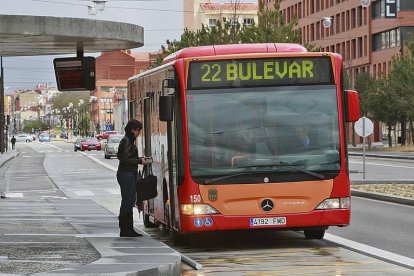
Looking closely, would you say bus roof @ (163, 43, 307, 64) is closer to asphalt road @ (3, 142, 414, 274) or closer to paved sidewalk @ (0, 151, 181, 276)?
paved sidewalk @ (0, 151, 181, 276)

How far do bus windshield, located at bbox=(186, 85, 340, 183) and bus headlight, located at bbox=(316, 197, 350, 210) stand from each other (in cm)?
38

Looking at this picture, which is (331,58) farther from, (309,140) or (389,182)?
(389,182)

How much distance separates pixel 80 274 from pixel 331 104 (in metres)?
5.99

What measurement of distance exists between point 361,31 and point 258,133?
316 feet

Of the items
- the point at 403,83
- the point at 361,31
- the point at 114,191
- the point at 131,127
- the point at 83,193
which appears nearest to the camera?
the point at 131,127

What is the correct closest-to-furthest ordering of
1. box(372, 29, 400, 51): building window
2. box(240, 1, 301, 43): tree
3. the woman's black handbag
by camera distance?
the woman's black handbag → box(240, 1, 301, 43): tree → box(372, 29, 400, 51): building window

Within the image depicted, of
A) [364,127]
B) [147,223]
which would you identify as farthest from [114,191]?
[147,223]

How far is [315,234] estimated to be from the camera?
16.8 meters

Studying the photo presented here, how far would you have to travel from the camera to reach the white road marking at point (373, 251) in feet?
44.9

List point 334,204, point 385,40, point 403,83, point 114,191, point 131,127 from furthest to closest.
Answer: point 385,40
point 403,83
point 114,191
point 131,127
point 334,204

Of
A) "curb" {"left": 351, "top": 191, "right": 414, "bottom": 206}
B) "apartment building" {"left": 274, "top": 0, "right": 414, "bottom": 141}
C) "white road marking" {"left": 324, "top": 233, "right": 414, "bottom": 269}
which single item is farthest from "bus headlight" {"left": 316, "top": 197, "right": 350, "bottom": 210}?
"apartment building" {"left": 274, "top": 0, "right": 414, "bottom": 141}

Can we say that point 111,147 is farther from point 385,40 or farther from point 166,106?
point 166,106

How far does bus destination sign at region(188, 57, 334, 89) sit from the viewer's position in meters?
15.8

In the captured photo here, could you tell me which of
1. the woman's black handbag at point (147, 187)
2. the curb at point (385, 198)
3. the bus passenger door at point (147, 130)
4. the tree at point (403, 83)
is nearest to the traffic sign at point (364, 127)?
the curb at point (385, 198)
